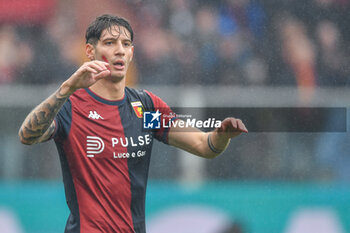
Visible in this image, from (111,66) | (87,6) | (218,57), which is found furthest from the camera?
(218,57)

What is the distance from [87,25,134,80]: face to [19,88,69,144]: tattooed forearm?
0.93 ft

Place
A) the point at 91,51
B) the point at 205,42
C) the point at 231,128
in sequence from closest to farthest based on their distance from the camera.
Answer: the point at 231,128
the point at 91,51
the point at 205,42

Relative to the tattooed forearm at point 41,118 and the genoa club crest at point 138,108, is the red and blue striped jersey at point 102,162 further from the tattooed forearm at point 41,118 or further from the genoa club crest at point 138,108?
the tattooed forearm at point 41,118

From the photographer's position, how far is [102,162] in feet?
4.73

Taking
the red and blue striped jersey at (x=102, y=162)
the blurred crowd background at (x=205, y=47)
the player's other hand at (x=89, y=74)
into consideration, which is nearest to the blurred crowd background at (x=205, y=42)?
the blurred crowd background at (x=205, y=47)

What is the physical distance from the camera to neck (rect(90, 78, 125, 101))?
1495 millimetres

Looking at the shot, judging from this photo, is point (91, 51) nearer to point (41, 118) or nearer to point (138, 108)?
point (138, 108)

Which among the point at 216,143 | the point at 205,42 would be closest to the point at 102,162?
the point at 216,143

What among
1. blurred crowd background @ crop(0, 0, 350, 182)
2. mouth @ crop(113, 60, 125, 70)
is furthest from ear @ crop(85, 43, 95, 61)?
blurred crowd background @ crop(0, 0, 350, 182)

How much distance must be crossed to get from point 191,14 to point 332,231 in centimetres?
142

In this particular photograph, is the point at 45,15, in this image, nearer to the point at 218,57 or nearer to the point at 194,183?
the point at 218,57

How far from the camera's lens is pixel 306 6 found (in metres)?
2.34

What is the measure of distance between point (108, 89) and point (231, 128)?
465mm

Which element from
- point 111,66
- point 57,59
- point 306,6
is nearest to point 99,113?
point 111,66
